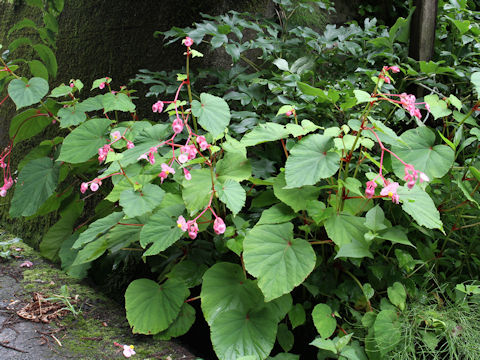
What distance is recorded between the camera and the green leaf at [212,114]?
1189 mm

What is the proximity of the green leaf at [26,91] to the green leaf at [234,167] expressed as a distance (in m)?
0.79

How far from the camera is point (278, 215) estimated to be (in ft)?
4.23

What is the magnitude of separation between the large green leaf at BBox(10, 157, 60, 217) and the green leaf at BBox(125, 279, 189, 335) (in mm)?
617

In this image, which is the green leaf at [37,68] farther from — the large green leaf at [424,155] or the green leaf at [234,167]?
the large green leaf at [424,155]

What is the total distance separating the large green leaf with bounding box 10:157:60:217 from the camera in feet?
5.24

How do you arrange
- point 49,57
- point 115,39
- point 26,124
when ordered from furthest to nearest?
point 115,39, point 49,57, point 26,124

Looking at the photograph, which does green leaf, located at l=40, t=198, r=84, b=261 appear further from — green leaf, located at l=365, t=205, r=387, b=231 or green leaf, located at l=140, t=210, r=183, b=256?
green leaf, located at l=365, t=205, r=387, b=231

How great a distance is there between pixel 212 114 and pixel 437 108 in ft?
2.59

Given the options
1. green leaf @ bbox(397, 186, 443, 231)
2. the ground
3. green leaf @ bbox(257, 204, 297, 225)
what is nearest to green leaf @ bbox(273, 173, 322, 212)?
green leaf @ bbox(257, 204, 297, 225)

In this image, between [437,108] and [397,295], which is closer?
[397,295]

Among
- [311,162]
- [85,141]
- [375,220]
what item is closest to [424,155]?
[375,220]

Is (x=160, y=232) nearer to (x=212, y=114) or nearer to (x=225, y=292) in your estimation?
(x=225, y=292)

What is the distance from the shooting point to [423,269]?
1.43m

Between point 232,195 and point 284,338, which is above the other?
point 232,195
